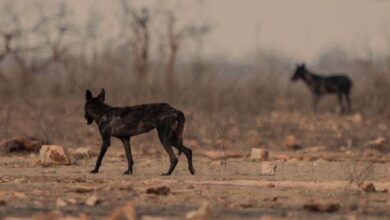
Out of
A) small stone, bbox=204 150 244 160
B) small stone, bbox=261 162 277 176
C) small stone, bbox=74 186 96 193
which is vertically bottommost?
small stone, bbox=74 186 96 193

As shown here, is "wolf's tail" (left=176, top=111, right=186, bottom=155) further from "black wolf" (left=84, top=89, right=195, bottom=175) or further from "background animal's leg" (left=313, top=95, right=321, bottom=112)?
"background animal's leg" (left=313, top=95, right=321, bottom=112)

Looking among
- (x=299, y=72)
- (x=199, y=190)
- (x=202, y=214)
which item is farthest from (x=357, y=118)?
(x=202, y=214)

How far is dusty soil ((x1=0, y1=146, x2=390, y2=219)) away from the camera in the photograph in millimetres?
7617

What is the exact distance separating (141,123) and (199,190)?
2193mm

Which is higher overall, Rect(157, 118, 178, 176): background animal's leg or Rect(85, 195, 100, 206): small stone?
Rect(157, 118, 178, 176): background animal's leg

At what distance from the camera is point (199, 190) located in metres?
8.95

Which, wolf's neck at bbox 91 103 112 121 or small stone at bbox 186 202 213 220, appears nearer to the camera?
small stone at bbox 186 202 213 220

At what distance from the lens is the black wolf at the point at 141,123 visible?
1079 cm

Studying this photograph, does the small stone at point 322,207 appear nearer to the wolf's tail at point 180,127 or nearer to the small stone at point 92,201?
the small stone at point 92,201

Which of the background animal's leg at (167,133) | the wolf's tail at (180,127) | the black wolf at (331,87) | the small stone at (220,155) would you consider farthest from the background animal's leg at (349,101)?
the background animal's leg at (167,133)

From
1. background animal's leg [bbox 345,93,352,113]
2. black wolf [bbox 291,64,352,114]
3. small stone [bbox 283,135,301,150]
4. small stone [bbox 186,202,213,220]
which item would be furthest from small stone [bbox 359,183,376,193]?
black wolf [bbox 291,64,352,114]

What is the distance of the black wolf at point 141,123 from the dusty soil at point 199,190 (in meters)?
0.27

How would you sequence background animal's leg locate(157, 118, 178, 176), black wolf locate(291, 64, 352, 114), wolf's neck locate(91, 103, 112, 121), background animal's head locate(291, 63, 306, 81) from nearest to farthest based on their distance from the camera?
1. background animal's leg locate(157, 118, 178, 176)
2. wolf's neck locate(91, 103, 112, 121)
3. black wolf locate(291, 64, 352, 114)
4. background animal's head locate(291, 63, 306, 81)

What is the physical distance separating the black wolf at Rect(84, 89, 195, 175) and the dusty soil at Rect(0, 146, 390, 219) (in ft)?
0.87
